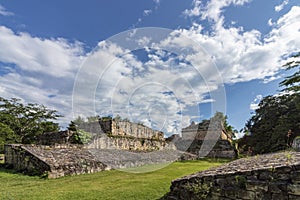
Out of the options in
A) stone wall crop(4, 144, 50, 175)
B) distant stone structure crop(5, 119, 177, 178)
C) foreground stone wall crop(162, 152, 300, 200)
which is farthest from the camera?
distant stone structure crop(5, 119, 177, 178)

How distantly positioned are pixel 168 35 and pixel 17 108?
26.4 m

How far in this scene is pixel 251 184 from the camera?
140 inches

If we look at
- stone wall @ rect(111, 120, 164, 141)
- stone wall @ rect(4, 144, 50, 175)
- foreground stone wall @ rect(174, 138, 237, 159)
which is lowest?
foreground stone wall @ rect(174, 138, 237, 159)

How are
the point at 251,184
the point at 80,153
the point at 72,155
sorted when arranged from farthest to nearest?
the point at 80,153 < the point at 72,155 < the point at 251,184

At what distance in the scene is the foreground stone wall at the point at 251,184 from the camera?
3186mm

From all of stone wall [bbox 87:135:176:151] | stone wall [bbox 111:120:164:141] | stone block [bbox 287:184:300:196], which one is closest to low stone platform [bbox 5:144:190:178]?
stone wall [bbox 87:135:176:151]

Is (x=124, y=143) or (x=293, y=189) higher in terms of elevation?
(x=124, y=143)

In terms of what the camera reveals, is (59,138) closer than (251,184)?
No

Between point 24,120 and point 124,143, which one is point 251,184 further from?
point 24,120

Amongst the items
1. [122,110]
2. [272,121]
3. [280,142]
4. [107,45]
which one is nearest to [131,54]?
[107,45]

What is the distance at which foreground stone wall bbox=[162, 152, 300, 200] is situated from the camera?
10.5 feet

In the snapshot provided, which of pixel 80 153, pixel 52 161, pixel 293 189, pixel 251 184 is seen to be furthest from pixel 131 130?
pixel 293 189

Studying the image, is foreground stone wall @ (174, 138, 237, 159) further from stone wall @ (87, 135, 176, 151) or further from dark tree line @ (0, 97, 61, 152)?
dark tree line @ (0, 97, 61, 152)

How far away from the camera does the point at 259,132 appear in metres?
20.6
